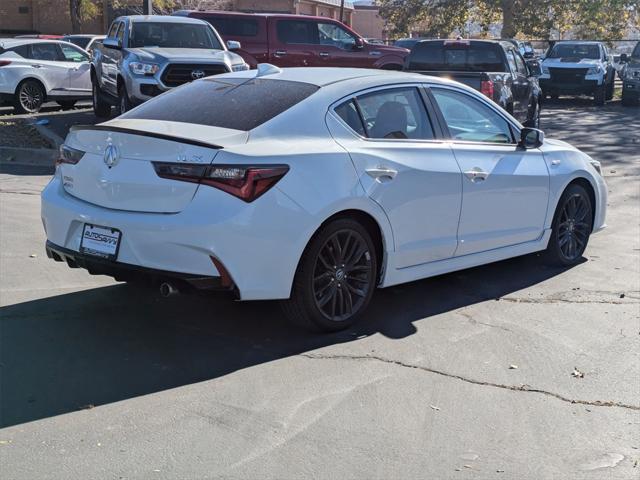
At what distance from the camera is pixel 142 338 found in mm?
5363

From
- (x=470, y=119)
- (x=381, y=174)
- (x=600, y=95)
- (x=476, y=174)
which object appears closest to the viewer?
(x=381, y=174)

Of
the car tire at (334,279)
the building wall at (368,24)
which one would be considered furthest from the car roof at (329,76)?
the building wall at (368,24)

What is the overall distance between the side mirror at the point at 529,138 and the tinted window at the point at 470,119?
96 millimetres

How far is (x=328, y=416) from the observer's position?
4.37 meters

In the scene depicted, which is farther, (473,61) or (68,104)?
(68,104)

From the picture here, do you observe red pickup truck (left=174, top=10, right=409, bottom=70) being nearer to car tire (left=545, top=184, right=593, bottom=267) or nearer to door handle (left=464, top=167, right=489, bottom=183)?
car tire (left=545, top=184, right=593, bottom=267)

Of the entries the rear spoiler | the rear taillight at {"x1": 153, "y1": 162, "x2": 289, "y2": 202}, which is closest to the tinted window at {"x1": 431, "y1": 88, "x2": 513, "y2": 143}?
the rear taillight at {"x1": 153, "y1": 162, "x2": 289, "y2": 202}

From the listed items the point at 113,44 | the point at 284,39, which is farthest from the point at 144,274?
the point at 284,39

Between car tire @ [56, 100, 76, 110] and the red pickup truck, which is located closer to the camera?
the red pickup truck

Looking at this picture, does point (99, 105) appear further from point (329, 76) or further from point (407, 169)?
point (407, 169)

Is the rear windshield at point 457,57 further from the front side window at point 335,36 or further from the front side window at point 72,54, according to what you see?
the front side window at point 72,54

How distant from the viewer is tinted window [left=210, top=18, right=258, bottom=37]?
62.3 ft

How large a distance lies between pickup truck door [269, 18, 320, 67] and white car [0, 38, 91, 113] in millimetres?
4389

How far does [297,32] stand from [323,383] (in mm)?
15502
